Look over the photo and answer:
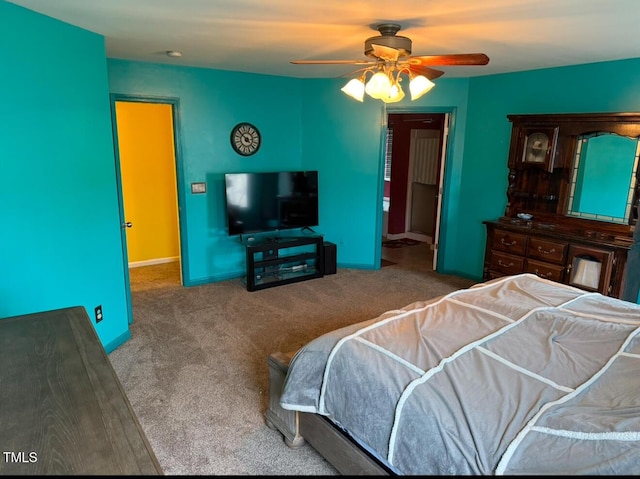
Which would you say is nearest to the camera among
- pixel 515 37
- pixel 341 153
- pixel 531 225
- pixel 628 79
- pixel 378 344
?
pixel 378 344

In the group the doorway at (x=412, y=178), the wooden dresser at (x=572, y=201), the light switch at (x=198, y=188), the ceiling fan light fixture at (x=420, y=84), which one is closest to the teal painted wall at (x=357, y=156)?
the wooden dresser at (x=572, y=201)

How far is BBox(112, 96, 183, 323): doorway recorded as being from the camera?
5594 mm

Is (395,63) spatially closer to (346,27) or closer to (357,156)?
(346,27)

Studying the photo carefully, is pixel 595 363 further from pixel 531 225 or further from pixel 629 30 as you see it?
pixel 531 225

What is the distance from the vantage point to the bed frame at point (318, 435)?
1.95 meters

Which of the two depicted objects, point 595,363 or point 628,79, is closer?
point 595,363

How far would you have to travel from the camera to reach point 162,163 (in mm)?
5914

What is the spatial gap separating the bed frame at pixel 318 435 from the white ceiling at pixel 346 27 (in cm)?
208

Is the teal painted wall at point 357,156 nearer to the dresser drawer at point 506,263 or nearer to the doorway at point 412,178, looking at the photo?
the dresser drawer at point 506,263

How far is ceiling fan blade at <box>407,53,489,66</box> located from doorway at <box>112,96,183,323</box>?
3649mm

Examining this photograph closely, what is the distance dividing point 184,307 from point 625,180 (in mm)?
4347

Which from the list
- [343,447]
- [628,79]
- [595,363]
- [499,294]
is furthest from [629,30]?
[343,447]

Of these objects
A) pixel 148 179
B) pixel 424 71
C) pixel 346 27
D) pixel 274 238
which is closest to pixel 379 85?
pixel 424 71

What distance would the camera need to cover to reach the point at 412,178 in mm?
7641
